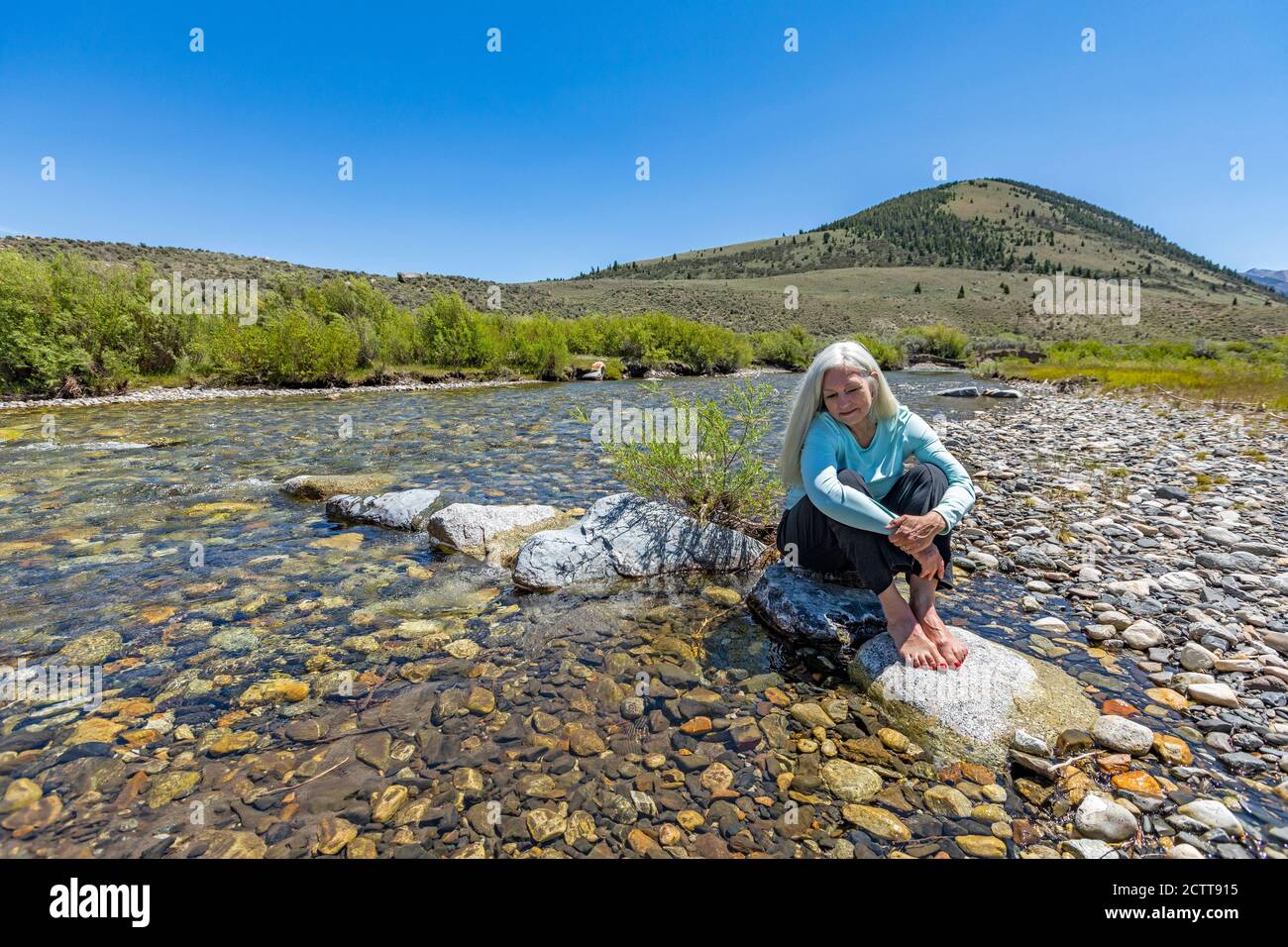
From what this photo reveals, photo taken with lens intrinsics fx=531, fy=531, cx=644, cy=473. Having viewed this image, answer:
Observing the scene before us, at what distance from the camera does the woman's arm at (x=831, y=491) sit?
313 centimetres

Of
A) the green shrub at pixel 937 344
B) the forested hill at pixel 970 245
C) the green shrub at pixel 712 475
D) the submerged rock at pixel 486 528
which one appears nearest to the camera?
the green shrub at pixel 712 475

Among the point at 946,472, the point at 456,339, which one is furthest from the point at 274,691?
the point at 456,339

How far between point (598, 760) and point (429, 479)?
642 centimetres

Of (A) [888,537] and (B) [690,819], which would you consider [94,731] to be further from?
(A) [888,537]

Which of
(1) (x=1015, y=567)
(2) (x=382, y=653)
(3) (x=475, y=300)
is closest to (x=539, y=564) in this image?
(2) (x=382, y=653)

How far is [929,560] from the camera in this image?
3.13m

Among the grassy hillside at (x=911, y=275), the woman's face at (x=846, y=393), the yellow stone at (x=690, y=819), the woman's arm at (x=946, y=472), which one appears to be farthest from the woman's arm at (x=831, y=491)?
the grassy hillside at (x=911, y=275)

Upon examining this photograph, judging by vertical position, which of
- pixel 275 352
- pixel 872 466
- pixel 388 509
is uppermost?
pixel 275 352

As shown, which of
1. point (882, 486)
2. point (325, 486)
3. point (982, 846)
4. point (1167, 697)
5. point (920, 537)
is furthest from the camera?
point (325, 486)

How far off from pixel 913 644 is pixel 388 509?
548cm

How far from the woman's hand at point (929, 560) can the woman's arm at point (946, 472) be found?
12 centimetres

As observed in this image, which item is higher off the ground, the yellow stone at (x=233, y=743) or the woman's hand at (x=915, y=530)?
the woman's hand at (x=915, y=530)

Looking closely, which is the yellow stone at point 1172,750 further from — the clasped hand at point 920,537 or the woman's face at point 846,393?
the woman's face at point 846,393
